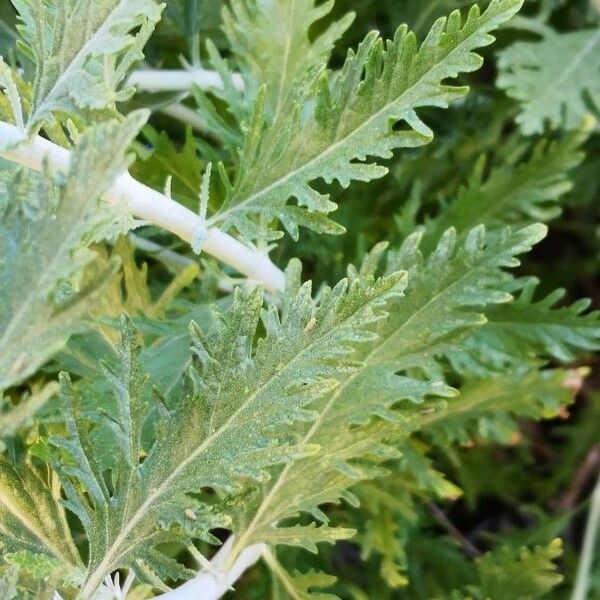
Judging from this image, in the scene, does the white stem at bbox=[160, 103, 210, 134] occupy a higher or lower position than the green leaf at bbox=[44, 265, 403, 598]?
higher

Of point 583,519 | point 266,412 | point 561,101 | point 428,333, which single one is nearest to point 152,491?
point 266,412

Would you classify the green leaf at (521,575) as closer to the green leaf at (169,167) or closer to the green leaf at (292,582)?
the green leaf at (292,582)

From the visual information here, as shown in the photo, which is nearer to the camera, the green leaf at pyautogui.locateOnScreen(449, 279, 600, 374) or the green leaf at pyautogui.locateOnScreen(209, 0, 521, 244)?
the green leaf at pyautogui.locateOnScreen(209, 0, 521, 244)

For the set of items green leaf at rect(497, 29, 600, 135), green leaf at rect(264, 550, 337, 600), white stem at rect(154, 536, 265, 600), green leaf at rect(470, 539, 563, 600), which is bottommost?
white stem at rect(154, 536, 265, 600)

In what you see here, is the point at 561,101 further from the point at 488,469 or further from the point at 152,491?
the point at 152,491

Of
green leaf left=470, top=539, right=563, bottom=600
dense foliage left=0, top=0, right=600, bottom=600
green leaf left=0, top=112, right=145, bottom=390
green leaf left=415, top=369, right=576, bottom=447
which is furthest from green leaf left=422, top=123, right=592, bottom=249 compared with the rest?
green leaf left=0, top=112, right=145, bottom=390

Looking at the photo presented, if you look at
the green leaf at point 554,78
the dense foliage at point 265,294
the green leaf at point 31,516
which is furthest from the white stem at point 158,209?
the green leaf at point 554,78

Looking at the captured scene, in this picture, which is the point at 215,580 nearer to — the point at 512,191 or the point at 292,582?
the point at 292,582

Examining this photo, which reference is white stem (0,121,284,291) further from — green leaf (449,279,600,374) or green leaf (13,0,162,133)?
green leaf (449,279,600,374)
